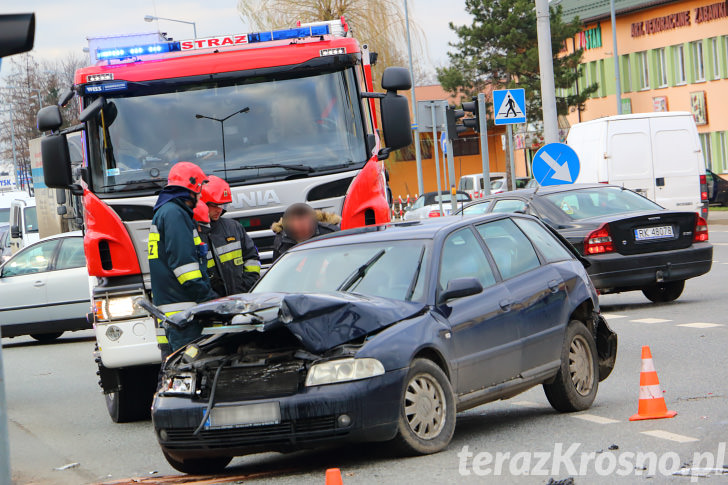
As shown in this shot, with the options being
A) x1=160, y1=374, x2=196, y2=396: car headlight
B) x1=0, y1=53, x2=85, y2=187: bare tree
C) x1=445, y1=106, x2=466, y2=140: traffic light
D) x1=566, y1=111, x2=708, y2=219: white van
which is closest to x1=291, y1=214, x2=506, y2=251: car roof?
x1=160, y1=374, x2=196, y2=396: car headlight

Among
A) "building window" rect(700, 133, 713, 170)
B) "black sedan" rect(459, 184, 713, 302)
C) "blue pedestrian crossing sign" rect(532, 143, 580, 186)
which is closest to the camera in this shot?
"black sedan" rect(459, 184, 713, 302)

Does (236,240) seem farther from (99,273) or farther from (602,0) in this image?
(602,0)

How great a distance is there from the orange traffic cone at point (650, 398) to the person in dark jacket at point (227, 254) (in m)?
3.08

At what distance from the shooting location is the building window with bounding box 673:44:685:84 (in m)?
58.7

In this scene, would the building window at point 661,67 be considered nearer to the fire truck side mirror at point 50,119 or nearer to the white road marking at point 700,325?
the white road marking at point 700,325

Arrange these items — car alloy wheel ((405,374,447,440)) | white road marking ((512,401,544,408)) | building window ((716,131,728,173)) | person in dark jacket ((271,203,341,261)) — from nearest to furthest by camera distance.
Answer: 1. car alloy wheel ((405,374,447,440))
2. white road marking ((512,401,544,408))
3. person in dark jacket ((271,203,341,261))
4. building window ((716,131,728,173))

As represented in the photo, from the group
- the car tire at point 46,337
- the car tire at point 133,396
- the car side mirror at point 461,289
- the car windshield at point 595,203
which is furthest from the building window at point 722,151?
the car side mirror at point 461,289

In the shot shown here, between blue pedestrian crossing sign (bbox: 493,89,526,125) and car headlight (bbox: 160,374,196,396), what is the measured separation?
52.6 ft

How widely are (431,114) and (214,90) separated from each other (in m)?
16.0

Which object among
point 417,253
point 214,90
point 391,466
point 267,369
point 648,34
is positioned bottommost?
point 391,466

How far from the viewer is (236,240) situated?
32.4 ft

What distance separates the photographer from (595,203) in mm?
16844

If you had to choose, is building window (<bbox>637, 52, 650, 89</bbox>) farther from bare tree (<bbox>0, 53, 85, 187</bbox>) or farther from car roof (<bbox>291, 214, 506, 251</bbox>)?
car roof (<bbox>291, 214, 506, 251</bbox>)

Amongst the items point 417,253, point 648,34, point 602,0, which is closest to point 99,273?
point 417,253
